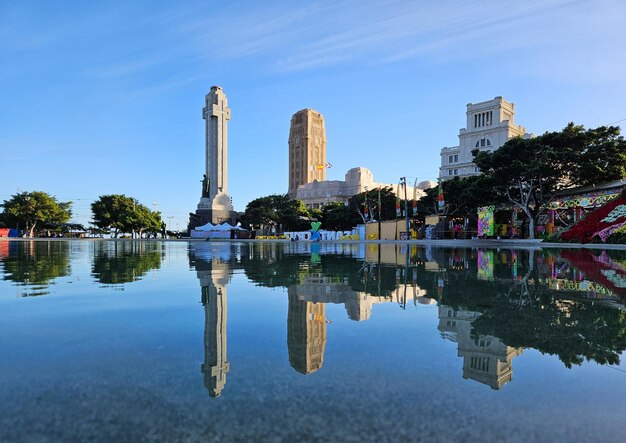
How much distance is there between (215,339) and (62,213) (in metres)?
79.6

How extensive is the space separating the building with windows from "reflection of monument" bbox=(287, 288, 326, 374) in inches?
A: 3018

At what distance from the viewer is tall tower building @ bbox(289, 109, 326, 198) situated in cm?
14932

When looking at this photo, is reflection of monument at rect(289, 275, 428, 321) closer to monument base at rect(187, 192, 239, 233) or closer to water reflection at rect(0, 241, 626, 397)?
water reflection at rect(0, 241, 626, 397)

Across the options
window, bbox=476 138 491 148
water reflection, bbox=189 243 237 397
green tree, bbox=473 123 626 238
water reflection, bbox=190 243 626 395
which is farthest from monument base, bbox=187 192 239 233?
water reflection, bbox=189 243 237 397

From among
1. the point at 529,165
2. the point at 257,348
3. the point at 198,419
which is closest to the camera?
the point at 198,419

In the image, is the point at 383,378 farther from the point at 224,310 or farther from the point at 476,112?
the point at 476,112

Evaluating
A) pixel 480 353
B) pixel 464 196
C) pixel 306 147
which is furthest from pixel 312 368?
pixel 306 147

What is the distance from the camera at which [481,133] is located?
7844 centimetres

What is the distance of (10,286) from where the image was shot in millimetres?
6160

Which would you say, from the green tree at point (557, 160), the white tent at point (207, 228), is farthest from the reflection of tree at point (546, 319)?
the white tent at point (207, 228)

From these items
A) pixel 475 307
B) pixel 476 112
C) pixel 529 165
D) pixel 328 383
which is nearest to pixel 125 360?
pixel 328 383

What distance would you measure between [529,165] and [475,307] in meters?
27.8

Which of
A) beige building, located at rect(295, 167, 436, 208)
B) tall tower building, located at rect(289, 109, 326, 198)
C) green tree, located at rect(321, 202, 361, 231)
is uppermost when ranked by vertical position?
tall tower building, located at rect(289, 109, 326, 198)

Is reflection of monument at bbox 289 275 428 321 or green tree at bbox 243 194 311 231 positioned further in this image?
green tree at bbox 243 194 311 231
